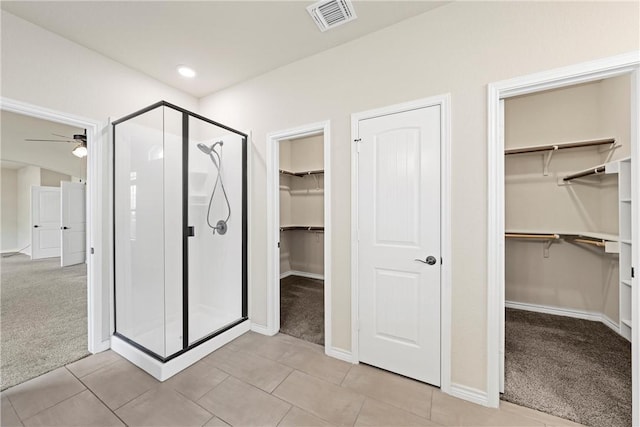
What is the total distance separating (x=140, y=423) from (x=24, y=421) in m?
0.75

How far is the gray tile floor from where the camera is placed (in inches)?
63.6

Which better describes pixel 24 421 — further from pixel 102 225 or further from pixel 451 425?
pixel 451 425

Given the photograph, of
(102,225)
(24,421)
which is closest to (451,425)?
(24,421)

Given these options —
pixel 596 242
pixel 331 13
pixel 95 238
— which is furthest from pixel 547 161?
pixel 95 238

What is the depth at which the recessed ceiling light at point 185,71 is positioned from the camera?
2641 millimetres

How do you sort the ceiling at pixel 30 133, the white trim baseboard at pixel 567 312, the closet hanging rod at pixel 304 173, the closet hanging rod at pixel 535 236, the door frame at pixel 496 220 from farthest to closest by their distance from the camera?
the closet hanging rod at pixel 304 173, the ceiling at pixel 30 133, the closet hanging rod at pixel 535 236, the white trim baseboard at pixel 567 312, the door frame at pixel 496 220

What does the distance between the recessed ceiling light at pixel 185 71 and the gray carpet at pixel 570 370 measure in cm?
404

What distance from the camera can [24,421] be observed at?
160 cm

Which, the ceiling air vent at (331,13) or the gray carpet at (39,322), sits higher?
the ceiling air vent at (331,13)

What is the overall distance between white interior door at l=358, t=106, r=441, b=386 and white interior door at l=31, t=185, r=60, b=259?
30.4ft

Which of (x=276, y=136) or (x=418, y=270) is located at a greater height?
(x=276, y=136)

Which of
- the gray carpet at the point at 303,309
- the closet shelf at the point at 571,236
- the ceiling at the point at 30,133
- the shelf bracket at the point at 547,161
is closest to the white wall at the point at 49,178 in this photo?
the ceiling at the point at 30,133

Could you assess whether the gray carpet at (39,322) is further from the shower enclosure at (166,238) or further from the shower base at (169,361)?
the shower enclosure at (166,238)

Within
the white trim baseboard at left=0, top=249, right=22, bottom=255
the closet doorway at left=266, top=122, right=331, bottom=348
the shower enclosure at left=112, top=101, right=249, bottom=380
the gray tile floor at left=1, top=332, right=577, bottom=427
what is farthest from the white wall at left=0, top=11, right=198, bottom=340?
the white trim baseboard at left=0, top=249, right=22, bottom=255
